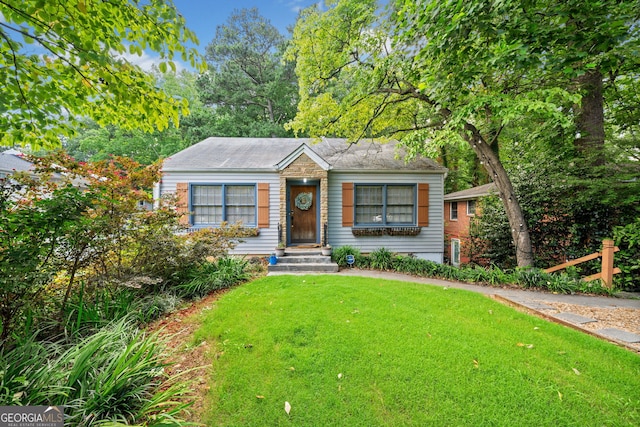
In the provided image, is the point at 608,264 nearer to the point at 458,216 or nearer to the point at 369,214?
the point at 369,214

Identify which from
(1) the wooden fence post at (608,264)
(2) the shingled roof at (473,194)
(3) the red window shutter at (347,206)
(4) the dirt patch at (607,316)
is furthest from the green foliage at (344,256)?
(2) the shingled roof at (473,194)

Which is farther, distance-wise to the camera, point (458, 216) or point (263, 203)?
point (458, 216)

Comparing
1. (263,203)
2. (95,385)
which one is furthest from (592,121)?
(95,385)

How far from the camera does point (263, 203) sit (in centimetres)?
808

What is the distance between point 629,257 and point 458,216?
765cm

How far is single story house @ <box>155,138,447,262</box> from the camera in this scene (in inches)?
310

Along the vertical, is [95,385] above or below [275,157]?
below

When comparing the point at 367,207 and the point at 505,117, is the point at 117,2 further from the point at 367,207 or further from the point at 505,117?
the point at 367,207

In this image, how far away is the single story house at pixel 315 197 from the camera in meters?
7.87

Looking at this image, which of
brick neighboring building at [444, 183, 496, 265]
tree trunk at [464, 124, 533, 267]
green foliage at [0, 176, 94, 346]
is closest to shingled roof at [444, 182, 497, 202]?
brick neighboring building at [444, 183, 496, 265]

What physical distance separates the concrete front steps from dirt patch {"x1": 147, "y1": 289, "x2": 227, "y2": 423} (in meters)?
2.66

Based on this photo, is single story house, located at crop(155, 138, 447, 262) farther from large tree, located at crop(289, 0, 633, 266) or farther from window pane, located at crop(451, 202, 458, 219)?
window pane, located at crop(451, 202, 458, 219)

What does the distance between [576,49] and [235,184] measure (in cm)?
795

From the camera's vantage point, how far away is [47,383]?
6.05 feet
